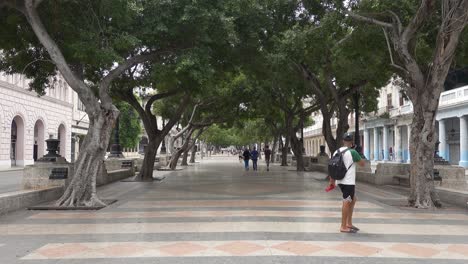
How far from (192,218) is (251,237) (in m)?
2.45

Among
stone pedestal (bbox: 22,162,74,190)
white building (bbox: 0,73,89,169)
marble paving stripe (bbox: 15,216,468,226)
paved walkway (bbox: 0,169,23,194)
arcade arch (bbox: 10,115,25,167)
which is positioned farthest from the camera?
arcade arch (bbox: 10,115,25,167)

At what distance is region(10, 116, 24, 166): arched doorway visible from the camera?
39531mm

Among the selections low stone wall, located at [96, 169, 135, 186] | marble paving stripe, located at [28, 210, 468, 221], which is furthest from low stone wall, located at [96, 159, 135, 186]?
marble paving stripe, located at [28, 210, 468, 221]

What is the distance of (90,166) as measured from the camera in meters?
12.2

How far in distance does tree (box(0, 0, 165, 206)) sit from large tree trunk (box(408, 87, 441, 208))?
294 inches

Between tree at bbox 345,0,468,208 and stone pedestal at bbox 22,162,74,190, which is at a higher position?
tree at bbox 345,0,468,208

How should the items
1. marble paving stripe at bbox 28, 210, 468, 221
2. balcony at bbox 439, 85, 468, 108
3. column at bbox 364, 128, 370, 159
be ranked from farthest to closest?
column at bbox 364, 128, 370, 159 → balcony at bbox 439, 85, 468, 108 → marble paving stripe at bbox 28, 210, 468, 221

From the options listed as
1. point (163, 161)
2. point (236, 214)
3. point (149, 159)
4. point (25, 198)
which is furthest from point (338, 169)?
point (163, 161)

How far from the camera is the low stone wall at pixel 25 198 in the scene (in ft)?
35.9

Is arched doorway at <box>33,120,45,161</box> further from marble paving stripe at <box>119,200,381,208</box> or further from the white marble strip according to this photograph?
the white marble strip

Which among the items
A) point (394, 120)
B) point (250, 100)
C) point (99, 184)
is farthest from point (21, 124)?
point (394, 120)

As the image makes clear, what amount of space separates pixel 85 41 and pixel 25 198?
424 cm

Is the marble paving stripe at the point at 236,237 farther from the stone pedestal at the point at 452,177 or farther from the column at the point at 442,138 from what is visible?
the column at the point at 442,138

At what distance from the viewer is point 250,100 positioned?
2991 cm
